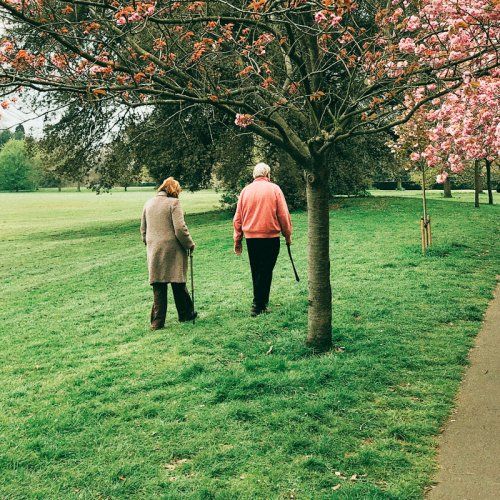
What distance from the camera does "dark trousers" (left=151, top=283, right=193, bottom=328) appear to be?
26.3ft

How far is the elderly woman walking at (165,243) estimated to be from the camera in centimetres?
788

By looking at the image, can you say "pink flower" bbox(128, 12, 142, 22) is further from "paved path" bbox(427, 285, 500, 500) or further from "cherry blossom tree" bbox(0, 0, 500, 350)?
"paved path" bbox(427, 285, 500, 500)

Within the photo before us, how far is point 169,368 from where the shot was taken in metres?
6.28

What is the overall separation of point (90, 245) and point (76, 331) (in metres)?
13.3

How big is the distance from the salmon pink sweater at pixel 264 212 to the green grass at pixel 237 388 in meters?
A: 1.24

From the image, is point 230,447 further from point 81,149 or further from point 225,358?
point 81,149

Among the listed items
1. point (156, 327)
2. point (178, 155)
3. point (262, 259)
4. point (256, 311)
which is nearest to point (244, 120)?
point (262, 259)

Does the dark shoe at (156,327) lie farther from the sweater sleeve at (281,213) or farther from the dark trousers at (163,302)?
the sweater sleeve at (281,213)

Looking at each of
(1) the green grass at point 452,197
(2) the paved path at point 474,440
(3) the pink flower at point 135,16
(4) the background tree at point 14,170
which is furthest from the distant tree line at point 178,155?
(4) the background tree at point 14,170

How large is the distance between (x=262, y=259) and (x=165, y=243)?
1.40 meters

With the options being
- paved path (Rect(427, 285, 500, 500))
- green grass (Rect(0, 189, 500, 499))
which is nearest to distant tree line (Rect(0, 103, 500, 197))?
green grass (Rect(0, 189, 500, 499))

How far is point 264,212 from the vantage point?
26.4 ft

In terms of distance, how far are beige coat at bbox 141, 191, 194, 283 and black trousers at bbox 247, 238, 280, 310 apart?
2.98 ft

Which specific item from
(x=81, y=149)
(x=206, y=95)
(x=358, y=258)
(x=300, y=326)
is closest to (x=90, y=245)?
(x=81, y=149)
